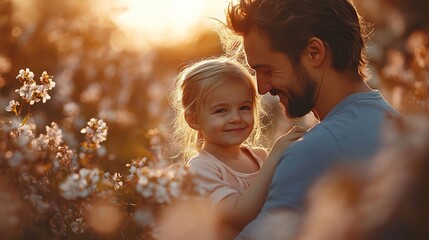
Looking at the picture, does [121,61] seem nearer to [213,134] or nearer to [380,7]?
[380,7]

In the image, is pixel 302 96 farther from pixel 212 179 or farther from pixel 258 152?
pixel 258 152

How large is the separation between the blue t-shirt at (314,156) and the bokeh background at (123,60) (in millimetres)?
1011

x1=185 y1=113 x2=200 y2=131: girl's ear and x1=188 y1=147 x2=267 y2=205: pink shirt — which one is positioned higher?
x1=185 y1=113 x2=200 y2=131: girl's ear

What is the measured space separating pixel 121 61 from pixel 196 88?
6141mm

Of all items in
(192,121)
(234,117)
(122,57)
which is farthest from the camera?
(122,57)

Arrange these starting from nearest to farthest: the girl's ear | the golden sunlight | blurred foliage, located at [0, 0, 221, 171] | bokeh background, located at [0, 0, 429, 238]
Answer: the girl's ear → bokeh background, located at [0, 0, 429, 238] → blurred foliage, located at [0, 0, 221, 171] → the golden sunlight

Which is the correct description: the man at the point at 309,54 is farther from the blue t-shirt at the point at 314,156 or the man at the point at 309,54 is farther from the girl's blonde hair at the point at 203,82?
the girl's blonde hair at the point at 203,82

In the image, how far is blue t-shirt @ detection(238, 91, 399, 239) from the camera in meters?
2.78

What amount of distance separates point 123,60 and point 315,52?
691 centimetres

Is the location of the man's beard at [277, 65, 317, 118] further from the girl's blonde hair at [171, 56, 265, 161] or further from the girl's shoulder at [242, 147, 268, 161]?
the girl's shoulder at [242, 147, 268, 161]

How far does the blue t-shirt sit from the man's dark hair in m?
0.62

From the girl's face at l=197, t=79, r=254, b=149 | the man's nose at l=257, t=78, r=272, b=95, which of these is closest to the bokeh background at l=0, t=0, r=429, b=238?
the girl's face at l=197, t=79, r=254, b=149

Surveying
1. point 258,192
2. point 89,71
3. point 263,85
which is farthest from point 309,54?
point 89,71

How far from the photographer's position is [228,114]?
3941 mm
